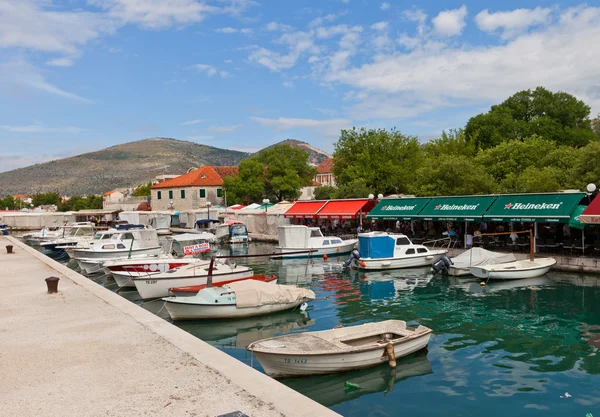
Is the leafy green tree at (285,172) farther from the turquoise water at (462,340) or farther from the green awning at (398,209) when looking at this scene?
the turquoise water at (462,340)

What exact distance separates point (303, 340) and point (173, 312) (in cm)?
790

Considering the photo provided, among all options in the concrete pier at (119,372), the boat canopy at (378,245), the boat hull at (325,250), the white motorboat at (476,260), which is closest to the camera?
the concrete pier at (119,372)

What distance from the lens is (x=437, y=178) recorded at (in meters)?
49.7

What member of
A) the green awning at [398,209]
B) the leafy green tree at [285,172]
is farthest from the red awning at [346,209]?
the leafy green tree at [285,172]

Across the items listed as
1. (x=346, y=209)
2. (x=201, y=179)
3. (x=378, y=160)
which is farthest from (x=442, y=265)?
(x=201, y=179)

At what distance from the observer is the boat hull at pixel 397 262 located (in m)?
32.8

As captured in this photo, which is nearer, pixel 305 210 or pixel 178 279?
pixel 178 279

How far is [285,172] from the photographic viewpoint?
88.5 m

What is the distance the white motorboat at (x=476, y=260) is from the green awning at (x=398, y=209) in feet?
35.4

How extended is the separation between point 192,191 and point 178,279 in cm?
7050

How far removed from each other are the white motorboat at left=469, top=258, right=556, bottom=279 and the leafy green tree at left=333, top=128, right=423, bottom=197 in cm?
3740

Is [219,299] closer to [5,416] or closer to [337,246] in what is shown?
[5,416]

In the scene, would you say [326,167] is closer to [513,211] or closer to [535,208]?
[513,211]

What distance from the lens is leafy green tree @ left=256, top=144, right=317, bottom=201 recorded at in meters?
87.6
